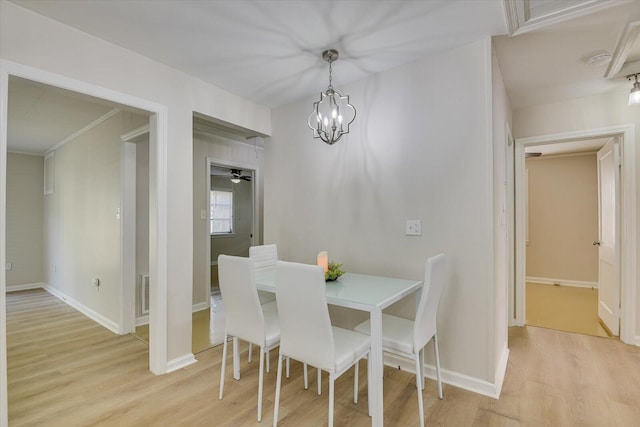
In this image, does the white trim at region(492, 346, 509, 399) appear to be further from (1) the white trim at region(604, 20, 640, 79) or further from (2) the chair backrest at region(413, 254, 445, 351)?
(1) the white trim at region(604, 20, 640, 79)

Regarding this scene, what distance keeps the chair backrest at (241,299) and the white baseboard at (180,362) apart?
2.52 feet

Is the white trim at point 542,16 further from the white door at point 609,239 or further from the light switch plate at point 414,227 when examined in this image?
the white door at point 609,239

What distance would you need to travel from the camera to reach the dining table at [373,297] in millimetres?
1711

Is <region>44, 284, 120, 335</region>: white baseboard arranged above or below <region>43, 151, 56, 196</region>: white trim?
below

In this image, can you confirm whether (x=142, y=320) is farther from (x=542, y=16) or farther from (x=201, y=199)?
(x=542, y=16)

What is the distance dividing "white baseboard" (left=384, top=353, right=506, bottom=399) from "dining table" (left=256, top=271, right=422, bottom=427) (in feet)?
2.12

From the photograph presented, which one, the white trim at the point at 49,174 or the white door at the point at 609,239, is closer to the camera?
the white door at the point at 609,239

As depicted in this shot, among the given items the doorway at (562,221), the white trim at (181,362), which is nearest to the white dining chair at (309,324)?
the white trim at (181,362)

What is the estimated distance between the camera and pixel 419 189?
8.15ft

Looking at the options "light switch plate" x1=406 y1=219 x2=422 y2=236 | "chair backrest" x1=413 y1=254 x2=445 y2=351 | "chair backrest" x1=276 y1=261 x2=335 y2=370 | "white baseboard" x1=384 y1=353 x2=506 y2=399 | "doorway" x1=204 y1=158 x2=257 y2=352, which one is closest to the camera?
"chair backrest" x1=276 y1=261 x2=335 y2=370

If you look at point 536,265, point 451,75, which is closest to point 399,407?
point 451,75

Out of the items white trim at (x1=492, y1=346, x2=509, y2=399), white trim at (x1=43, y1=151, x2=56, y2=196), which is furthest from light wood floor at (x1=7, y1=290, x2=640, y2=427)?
white trim at (x1=43, y1=151, x2=56, y2=196)

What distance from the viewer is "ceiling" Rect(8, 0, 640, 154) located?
185cm

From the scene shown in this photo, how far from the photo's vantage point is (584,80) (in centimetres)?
284
